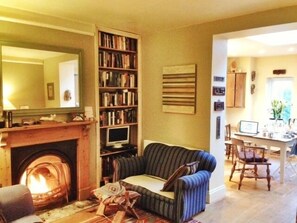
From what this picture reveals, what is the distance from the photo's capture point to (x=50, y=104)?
11.5 feet

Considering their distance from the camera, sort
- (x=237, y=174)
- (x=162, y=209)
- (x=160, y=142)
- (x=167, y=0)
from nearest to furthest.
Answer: (x=167, y=0) → (x=162, y=209) → (x=160, y=142) → (x=237, y=174)

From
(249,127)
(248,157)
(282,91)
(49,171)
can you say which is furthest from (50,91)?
(282,91)

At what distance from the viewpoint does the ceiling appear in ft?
9.49

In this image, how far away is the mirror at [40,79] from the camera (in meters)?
3.15

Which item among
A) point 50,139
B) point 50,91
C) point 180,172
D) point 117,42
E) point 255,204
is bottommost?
point 255,204

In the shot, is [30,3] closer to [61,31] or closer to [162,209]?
[61,31]

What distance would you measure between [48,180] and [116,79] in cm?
190

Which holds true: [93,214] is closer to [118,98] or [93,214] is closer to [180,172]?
[180,172]

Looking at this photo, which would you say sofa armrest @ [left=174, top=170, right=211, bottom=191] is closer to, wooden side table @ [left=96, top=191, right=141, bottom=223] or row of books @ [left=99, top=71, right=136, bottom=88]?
wooden side table @ [left=96, top=191, right=141, bottom=223]

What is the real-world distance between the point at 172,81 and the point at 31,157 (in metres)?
2.31

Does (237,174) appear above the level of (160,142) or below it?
below

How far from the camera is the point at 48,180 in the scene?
12.4 ft

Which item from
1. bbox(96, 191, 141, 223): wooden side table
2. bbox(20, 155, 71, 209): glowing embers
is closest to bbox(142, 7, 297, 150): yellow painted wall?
bbox(96, 191, 141, 223): wooden side table

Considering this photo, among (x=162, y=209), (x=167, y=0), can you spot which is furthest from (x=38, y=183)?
(x=167, y=0)
